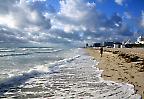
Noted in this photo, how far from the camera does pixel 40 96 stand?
10.1 m

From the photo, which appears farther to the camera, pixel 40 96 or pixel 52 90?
pixel 52 90

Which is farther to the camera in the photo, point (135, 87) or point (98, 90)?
point (135, 87)

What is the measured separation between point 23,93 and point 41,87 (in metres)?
1.57

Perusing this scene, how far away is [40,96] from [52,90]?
138cm

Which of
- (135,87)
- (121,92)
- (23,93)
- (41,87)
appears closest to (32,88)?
(41,87)

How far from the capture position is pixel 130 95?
404 inches

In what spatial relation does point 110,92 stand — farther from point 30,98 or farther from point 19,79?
Answer: point 19,79

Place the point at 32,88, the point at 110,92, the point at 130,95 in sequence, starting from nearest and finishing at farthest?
1. the point at 130,95
2. the point at 110,92
3. the point at 32,88

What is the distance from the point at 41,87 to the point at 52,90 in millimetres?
1010

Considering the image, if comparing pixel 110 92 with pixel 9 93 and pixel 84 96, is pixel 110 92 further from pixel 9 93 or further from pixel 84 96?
pixel 9 93

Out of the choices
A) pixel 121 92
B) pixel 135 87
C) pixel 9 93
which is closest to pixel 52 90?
pixel 9 93

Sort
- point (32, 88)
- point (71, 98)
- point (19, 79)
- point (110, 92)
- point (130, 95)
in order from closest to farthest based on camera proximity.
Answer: point (71, 98) → point (130, 95) → point (110, 92) → point (32, 88) → point (19, 79)

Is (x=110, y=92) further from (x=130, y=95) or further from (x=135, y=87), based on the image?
(x=135, y=87)

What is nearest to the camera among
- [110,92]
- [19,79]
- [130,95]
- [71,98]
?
[71,98]
